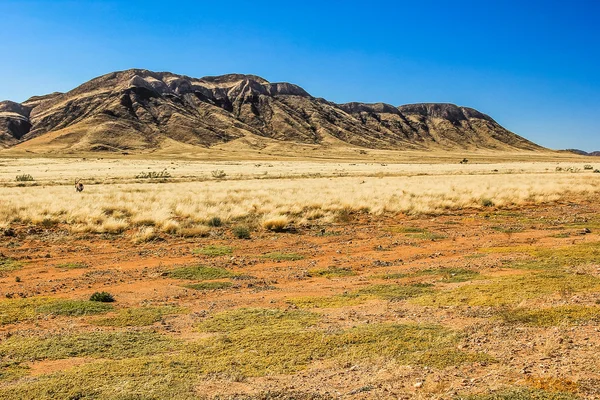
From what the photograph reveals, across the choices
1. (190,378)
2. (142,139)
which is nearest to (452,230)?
(190,378)

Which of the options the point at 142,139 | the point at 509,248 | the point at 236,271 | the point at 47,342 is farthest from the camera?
the point at 142,139

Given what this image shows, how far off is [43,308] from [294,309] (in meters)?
5.05

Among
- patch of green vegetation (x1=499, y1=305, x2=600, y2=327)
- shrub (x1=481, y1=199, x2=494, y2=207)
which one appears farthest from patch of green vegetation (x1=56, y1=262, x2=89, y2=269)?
shrub (x1=481, y1=199, x2=494, y2=207)

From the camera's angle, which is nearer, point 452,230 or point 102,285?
point 102,285

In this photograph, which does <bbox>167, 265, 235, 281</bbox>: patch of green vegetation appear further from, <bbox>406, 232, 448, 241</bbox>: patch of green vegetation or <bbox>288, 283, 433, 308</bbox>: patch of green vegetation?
<bbox>406, 232, 448, 241</bbox>: patch of green vegetation

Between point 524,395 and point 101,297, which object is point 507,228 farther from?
point 101,297

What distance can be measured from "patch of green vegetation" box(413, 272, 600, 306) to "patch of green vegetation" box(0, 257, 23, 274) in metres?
11.3

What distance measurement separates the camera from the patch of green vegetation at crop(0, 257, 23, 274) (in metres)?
13.1

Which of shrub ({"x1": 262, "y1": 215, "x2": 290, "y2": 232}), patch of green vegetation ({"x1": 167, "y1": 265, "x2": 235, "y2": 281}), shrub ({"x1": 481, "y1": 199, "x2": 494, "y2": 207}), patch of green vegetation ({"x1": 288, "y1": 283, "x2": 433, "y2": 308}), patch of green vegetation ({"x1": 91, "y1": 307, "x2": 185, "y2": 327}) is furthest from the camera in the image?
shrub ({"x1": 481, "y1": 199, "x2": 494, "y2": 207})

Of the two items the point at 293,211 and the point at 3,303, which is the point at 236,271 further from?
the point at 293,211

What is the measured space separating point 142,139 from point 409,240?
582ft

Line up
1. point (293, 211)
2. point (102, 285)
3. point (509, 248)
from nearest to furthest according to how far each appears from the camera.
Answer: point (102, 285)
point (509, 248)
point (293, 211)

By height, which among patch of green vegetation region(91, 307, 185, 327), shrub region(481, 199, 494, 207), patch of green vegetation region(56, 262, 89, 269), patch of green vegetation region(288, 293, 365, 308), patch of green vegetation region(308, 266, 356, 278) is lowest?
patch of green vegetation region(56, 262, 89, 269)

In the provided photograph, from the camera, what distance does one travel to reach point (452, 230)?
19.7 m
